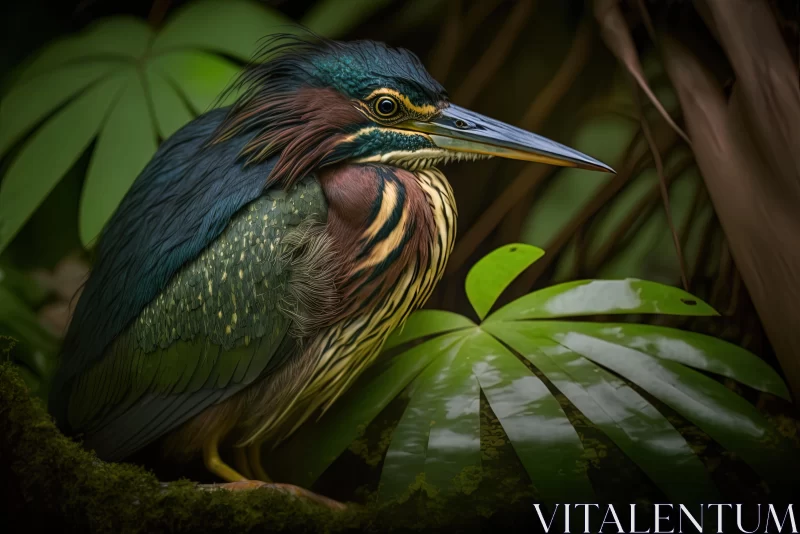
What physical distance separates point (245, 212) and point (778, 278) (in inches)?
45.3

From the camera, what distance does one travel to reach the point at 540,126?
1.66 metres

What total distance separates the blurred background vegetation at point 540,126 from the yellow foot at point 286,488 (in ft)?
1.64

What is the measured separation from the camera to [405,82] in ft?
4.54

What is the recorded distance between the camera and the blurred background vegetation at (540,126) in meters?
1.59

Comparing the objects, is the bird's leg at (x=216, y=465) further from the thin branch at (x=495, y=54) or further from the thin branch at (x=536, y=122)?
the thin branch at (x=495, y=54)

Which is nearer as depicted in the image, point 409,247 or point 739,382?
point 409,247

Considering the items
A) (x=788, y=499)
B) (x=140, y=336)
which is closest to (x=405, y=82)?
(x=140, y=336)

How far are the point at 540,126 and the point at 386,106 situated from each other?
0.44 meters

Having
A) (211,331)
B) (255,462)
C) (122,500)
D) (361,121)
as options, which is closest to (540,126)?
(361,121)

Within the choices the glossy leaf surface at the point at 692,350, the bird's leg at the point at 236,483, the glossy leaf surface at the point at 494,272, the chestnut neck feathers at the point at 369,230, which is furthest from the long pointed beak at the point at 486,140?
the bird's leg at the point at 236,483

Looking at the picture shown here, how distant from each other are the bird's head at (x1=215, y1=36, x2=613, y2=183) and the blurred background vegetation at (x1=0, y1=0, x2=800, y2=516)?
215 mm

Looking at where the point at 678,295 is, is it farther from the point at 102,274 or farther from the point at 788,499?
the point at 102,274

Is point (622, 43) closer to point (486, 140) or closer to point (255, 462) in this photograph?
point (486, 140)

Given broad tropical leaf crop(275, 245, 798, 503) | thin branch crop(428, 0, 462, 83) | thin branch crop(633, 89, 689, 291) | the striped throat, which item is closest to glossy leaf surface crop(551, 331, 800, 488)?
broad tropical leaf crop(275, 245, 798, 503)
